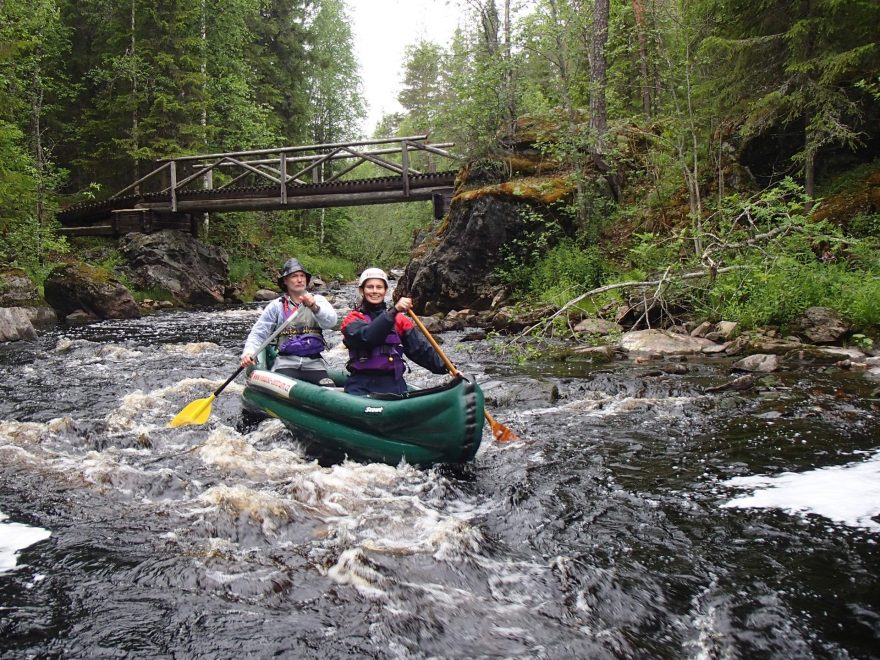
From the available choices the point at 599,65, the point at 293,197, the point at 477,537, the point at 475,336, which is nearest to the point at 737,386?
the point at 477,537

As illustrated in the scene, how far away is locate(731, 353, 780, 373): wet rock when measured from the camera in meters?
6.74

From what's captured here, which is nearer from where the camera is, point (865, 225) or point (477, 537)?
point (477, 537)

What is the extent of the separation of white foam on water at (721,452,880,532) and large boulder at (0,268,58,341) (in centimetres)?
1234

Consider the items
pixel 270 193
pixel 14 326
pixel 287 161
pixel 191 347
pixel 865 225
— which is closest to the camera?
pixel 865 225

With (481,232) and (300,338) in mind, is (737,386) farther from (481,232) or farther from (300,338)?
(481,232)

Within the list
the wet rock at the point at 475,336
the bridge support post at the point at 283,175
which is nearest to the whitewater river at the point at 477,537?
the wet rock at the point at 475,336

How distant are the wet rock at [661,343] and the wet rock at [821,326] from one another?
1050 mm

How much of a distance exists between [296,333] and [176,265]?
46.7 feet

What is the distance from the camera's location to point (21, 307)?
1267cm

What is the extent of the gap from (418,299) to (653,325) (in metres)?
6.06

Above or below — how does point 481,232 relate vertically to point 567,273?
above

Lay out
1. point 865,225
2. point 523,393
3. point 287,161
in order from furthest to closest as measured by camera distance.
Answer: point 287,161
point 865,225
point 523,393

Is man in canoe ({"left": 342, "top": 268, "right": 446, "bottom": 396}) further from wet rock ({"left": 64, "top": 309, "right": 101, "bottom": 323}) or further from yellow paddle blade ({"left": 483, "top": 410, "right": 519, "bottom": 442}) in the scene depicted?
wet rock ({"left": 64, "top": 309, "right": 101, "bottom": 323})

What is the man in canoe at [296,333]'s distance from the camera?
6.16m
